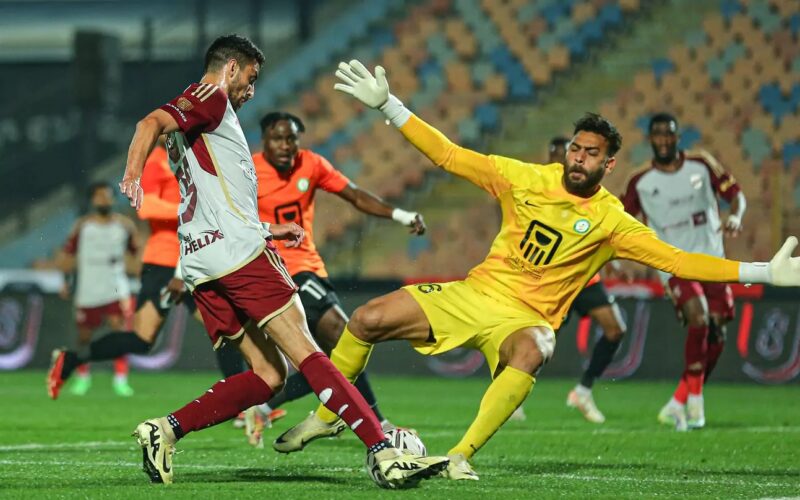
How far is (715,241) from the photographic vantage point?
1014 centimetres

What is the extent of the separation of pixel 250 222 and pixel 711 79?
44.3 ft

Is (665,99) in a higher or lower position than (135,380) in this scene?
higher

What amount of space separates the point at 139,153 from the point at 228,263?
72 centimetres

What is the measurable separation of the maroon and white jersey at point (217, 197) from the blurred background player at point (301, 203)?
223cm

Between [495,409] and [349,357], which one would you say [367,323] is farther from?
[495,409]

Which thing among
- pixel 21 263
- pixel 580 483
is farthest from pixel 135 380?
pixel 580 483

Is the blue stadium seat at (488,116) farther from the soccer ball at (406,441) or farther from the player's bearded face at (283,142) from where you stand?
the soccer ball at (406,441)

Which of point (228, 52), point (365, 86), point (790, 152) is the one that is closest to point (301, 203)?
point (365, 86)

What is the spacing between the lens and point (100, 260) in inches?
571

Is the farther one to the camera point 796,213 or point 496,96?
point 496,96

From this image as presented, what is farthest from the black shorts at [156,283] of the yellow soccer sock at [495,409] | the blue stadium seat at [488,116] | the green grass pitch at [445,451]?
the blue stadium seat at [488,116]

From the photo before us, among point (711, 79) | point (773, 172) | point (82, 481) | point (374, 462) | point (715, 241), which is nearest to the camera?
point (374, 462)

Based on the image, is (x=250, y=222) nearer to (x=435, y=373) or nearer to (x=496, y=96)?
(x=435, y=373)

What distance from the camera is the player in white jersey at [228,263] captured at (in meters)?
5.62
